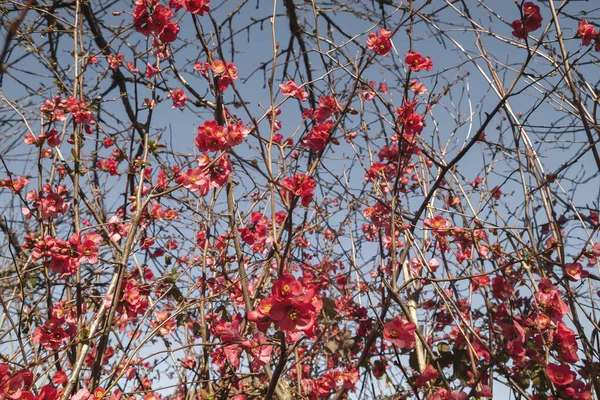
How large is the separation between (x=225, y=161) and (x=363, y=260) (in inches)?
82.3

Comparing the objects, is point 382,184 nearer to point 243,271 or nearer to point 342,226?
point 243,271

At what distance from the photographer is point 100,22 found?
374 cm

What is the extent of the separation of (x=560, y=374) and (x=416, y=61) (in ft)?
5.08

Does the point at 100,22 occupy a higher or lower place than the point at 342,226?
higher

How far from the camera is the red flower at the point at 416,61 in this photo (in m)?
2.29

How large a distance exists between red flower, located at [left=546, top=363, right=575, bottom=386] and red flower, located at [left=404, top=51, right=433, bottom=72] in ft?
4.82

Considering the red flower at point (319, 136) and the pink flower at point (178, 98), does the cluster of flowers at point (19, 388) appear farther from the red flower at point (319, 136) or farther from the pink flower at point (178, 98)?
the pink flower at point (178, 98)

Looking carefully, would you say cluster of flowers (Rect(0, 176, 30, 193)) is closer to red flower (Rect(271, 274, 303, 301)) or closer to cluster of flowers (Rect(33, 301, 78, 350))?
cluster of flowers (Rect(33, 301, 78, 350))

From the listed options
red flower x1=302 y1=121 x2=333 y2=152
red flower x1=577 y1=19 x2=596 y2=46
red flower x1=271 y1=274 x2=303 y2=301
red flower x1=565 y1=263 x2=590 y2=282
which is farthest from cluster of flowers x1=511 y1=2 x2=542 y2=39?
red flower x1=271 y1=274 x2=303 y2=301

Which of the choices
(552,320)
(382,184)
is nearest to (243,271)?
(382,184)

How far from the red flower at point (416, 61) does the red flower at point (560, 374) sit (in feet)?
4.82

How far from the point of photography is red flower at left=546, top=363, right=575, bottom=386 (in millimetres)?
1997

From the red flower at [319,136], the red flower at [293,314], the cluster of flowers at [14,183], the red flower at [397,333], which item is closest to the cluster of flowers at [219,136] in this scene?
the red flower at [319,136]

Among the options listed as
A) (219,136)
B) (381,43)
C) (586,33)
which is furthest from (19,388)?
(586,33)
